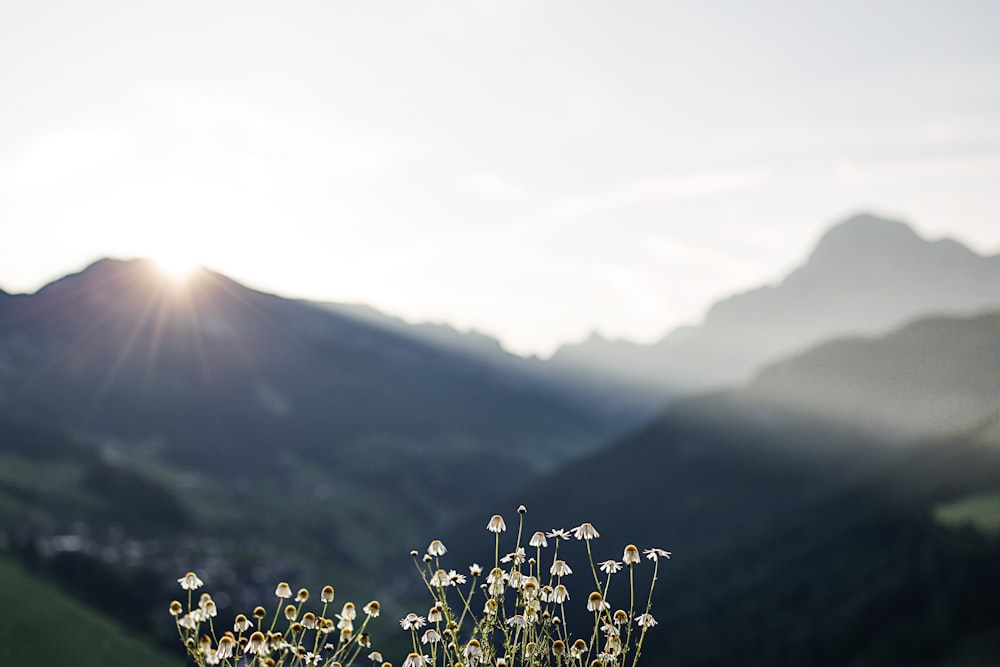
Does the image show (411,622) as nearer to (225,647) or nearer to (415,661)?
(415,661)

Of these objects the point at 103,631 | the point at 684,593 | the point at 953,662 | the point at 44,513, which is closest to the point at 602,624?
the point at 103,631

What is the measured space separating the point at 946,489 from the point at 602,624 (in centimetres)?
13401

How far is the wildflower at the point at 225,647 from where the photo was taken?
18.5ft

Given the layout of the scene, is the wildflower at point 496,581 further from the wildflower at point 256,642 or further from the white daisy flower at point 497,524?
the wildflower at point 256,642

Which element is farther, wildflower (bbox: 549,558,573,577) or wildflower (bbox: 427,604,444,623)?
wildflower (bbox: 427,604,444,623)

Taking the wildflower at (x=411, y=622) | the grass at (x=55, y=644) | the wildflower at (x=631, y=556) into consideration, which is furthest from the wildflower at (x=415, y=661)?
the grass at (x=55, y=644)

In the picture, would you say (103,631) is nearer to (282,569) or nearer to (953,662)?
(953,662)

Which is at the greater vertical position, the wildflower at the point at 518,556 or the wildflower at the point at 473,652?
the wildflower at the point at 518,556

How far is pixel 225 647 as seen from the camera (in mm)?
5738

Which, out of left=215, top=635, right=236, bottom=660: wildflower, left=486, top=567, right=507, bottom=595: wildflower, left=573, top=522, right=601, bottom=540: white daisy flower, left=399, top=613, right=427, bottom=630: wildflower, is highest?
left=573, top=522, right=601, bottom=540: white daisy flower

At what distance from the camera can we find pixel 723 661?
345 feet

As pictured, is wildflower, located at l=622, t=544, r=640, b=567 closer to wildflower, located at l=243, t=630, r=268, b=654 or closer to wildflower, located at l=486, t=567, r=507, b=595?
wildflower, located at l=486, t=567, r=507, b=595

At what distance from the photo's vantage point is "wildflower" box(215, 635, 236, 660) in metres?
5.65

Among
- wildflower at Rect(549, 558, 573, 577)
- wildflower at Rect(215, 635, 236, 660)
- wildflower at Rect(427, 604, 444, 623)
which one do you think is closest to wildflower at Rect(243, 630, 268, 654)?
wildflower at Rect(215, 635, 236, 660)
